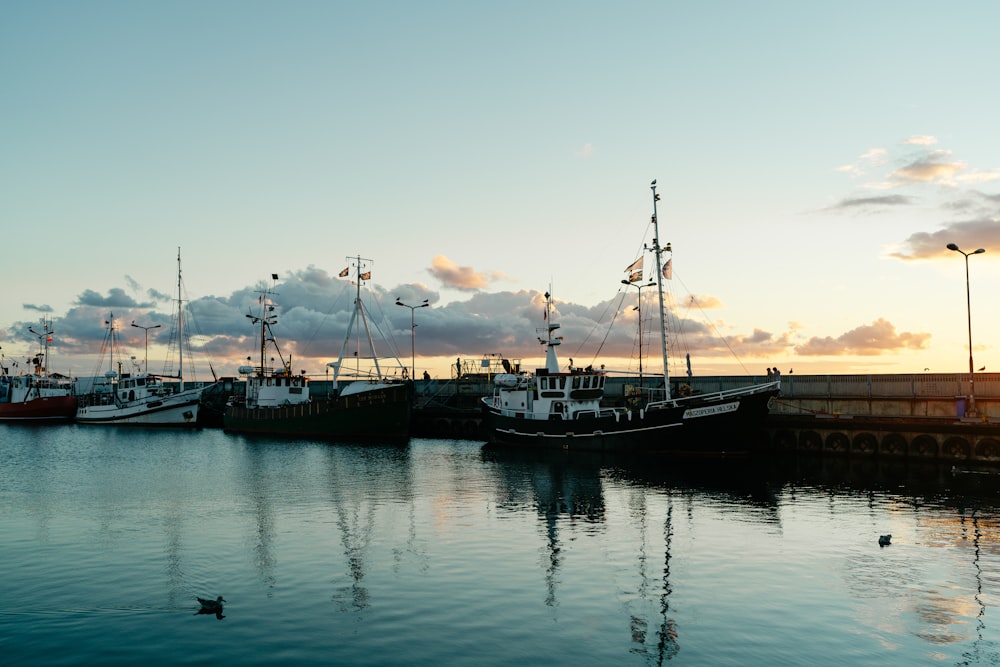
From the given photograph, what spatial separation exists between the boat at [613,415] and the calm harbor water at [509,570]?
9237 mm

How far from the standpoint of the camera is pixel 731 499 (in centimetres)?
3731

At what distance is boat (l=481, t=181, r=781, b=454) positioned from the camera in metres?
54.3

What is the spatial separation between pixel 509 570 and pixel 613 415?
3575 centimetres

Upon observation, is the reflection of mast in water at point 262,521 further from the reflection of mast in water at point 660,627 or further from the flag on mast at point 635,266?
the flag on mast at point 635,266

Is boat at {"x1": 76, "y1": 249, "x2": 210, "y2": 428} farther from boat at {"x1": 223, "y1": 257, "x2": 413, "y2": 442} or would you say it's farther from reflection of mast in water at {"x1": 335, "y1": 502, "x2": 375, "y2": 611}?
reflection of mast in water at {"x1": 335, "y1": 502, "x2": 375, "y2": 611}

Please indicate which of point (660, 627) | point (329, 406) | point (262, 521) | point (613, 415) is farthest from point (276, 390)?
point (660, 627)

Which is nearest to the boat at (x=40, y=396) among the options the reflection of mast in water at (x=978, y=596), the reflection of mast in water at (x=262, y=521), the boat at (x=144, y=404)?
the boat at (x=144, y=404)

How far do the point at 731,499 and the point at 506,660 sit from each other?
2410cm

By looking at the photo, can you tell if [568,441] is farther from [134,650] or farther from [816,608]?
[134,650]

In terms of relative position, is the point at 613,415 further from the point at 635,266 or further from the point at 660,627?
the point at 660,627

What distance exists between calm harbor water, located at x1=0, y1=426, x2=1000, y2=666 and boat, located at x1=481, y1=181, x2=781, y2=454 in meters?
9.24

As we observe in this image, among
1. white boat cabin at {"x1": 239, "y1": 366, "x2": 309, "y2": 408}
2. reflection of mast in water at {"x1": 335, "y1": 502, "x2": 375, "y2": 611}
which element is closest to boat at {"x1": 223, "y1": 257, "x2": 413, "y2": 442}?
white boat cabin at {"x1": 239, "y1": 366, "x2": 309, "y2": 408}

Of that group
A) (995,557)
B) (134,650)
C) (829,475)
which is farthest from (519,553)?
(829,475)

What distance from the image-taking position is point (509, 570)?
23734mm
